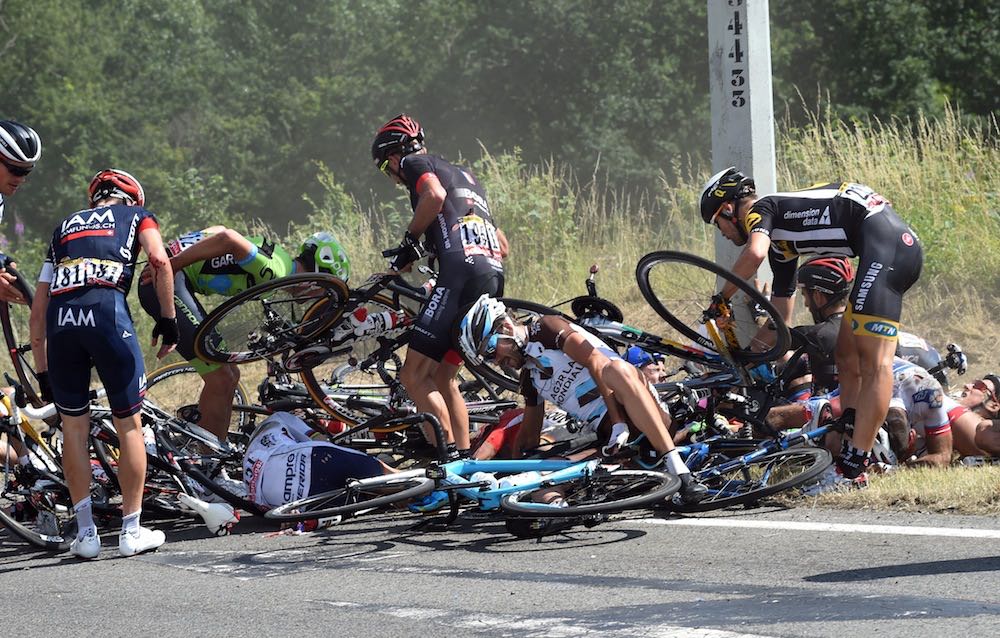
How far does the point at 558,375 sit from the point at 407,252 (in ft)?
5.03

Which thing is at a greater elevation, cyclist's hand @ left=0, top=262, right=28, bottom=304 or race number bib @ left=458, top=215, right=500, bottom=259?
race number bib @ left=458, top=215, right=500, bottom=259

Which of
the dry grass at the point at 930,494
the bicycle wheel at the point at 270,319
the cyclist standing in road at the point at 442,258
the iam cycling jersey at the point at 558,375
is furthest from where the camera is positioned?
the bicycle wheel at the point at 270,319

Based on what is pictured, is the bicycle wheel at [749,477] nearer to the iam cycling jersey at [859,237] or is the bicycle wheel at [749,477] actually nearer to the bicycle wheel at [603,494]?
the bicycle wheel at [603,494]

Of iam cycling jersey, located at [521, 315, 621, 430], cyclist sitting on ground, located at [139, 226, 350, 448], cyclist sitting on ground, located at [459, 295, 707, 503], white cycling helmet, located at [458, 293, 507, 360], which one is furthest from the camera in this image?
cyclist sitting on ground, located at [139, 226, 350, 448]

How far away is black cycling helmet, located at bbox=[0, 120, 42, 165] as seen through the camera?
320 inches

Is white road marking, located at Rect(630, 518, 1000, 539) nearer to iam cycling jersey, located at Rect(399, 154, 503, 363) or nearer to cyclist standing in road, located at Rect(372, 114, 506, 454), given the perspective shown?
cyclist standing in road, located at Rect(372, 114, 506, 454)

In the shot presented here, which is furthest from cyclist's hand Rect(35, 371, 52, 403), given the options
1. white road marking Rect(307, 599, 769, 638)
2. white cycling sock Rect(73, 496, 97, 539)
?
white road marking Rect(307, 599, 769, 638)

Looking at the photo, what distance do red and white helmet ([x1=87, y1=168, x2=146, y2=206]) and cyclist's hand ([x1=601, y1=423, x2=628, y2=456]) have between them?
3.06 m

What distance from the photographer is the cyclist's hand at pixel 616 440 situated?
24.8 ft

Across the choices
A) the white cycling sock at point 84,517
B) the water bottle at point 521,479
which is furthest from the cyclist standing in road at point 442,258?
the white cycling sock at point 84,517

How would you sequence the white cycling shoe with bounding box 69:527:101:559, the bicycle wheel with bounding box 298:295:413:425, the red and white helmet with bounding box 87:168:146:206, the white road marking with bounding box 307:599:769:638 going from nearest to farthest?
the white road marking with bounding box 307:599:769:638 < the white cycling shoe with bounding box 69:527:101:559 < the red and white helmet with bounding box 87:168:146:206 < the bicycle wheel with bounding box 298:295:413:425

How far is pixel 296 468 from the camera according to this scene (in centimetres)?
801

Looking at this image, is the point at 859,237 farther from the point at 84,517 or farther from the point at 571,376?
the point at 84,517

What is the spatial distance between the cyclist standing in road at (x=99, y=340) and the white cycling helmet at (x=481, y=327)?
1.65 meters
